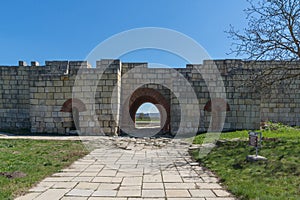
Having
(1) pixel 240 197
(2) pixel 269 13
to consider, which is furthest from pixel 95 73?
(1) pixel 240 197

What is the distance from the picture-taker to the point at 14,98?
44.4 ft

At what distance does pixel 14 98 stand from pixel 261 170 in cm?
1370

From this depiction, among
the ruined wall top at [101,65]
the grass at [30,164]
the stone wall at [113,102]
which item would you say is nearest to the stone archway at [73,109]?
the stone wall at [113,102]

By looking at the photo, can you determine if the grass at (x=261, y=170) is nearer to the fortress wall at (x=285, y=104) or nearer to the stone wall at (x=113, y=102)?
the stone wall at (x=113, y=102)

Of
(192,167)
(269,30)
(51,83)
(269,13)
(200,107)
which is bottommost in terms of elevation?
(192,167)

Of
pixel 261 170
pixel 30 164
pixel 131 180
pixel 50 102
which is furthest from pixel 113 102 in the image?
pixel 261 170

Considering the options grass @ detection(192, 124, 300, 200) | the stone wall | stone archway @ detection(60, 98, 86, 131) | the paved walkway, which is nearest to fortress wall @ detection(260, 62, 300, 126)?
the stone wall

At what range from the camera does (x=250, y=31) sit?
800cm

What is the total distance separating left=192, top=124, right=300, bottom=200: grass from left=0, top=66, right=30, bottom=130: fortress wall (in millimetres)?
11025

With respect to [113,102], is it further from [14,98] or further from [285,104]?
[285,104]

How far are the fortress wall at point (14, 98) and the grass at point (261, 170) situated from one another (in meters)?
11.0

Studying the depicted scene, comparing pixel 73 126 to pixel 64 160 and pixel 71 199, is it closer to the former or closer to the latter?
pixel 64 160

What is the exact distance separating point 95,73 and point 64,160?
20.2 ft

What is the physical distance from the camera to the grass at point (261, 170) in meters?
3.56
